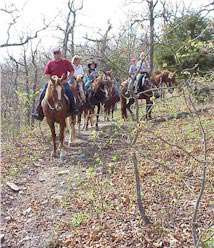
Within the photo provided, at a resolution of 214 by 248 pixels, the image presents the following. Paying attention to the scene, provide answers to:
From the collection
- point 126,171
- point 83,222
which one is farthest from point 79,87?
point 83,222

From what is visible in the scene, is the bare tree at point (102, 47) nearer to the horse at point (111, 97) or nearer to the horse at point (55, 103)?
the horse at point (55, 103)

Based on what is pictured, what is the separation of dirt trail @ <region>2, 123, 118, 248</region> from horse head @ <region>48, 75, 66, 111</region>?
1.32 m

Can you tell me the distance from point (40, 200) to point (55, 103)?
11.4 ft

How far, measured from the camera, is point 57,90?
11883mm

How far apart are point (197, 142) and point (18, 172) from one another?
13.3 ft

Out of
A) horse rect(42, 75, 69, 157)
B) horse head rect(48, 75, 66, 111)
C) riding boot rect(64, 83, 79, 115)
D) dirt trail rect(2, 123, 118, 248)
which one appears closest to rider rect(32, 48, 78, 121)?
riding boot rect(64, 83, 79, 115)

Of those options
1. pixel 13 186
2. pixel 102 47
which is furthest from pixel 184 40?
pixel 13 186

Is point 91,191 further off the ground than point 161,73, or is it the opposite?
point 161,73

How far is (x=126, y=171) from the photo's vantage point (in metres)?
9.81

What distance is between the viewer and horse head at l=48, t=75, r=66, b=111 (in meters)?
11.8

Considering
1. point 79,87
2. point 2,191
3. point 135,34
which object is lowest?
point 2,191

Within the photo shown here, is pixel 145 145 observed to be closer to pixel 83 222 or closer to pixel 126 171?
pixel 126 171

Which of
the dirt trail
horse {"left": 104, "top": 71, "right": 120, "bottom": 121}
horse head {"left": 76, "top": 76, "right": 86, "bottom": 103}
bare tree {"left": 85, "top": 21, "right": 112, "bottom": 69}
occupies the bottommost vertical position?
the dirt trail

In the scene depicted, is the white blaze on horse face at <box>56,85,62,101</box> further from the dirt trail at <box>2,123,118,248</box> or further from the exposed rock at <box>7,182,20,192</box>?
the exposed rock at <box>7,182,20,192</box>
